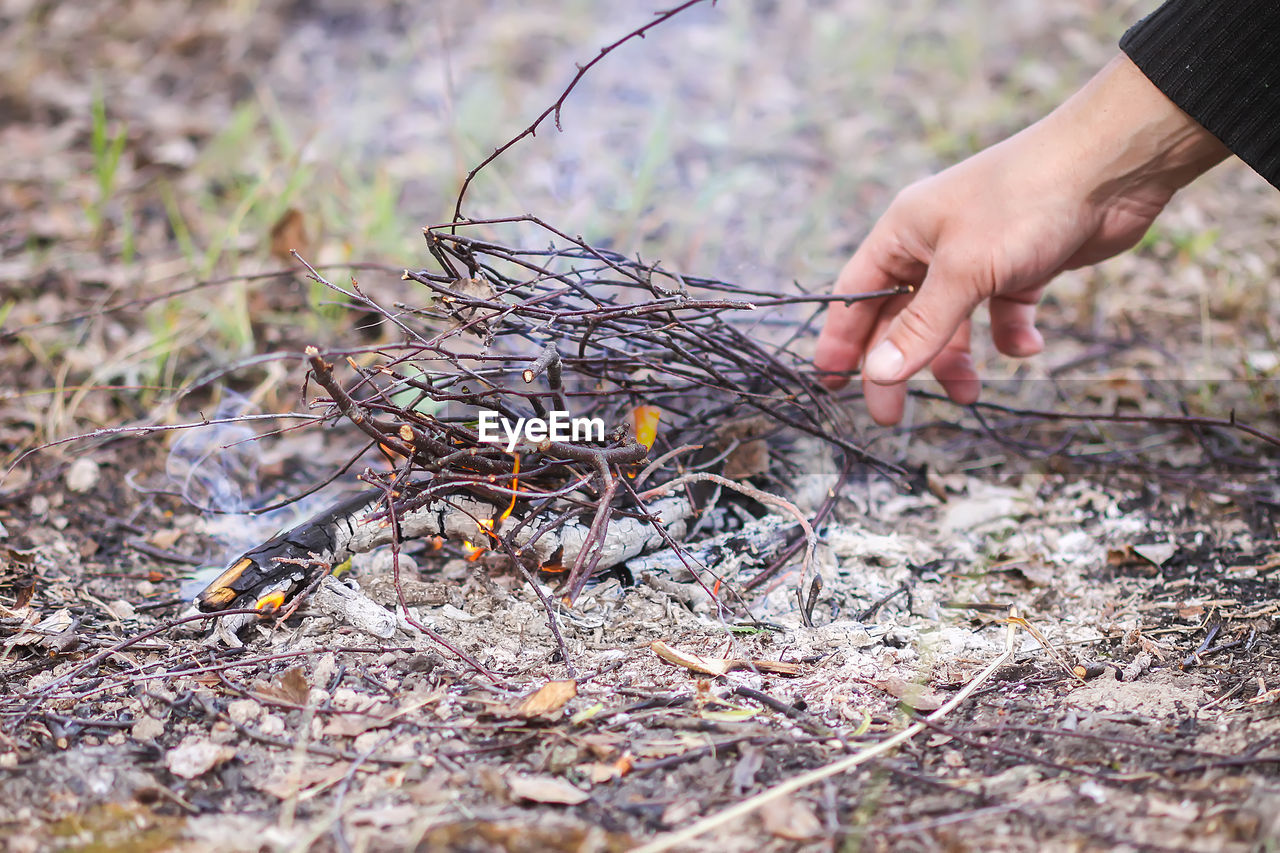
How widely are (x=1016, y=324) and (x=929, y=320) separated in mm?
552

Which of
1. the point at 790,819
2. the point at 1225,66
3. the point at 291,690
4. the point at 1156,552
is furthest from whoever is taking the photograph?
the point at 1156,552

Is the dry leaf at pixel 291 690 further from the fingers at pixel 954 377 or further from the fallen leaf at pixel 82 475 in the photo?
the fingers at pixel 954 377

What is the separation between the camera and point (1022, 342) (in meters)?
2.34

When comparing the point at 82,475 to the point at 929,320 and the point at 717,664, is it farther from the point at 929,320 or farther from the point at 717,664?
the point at 929,320

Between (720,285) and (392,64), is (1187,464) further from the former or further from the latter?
(392,64)

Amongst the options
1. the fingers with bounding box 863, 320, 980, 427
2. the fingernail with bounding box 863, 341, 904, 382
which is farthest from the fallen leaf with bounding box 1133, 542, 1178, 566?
the fingernail with bounding box 863, 341, 904, 382

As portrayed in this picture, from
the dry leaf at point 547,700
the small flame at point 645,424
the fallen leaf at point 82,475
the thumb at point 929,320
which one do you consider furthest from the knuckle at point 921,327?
the fallen leaf at point 82,475

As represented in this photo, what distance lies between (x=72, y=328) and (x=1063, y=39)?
16.1ft

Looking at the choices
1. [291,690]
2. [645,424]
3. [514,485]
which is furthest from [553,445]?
[291,690]

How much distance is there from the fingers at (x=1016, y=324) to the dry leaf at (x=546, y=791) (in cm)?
172

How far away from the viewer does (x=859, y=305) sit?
2.22 metres

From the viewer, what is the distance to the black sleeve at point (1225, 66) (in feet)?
5.55

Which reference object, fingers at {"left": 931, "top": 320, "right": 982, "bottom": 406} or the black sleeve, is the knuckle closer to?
fingers at {"left": 931, "top": 320, "right": 982, "bottom": 406}

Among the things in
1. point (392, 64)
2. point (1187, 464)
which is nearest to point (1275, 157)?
point (1187, 464)
